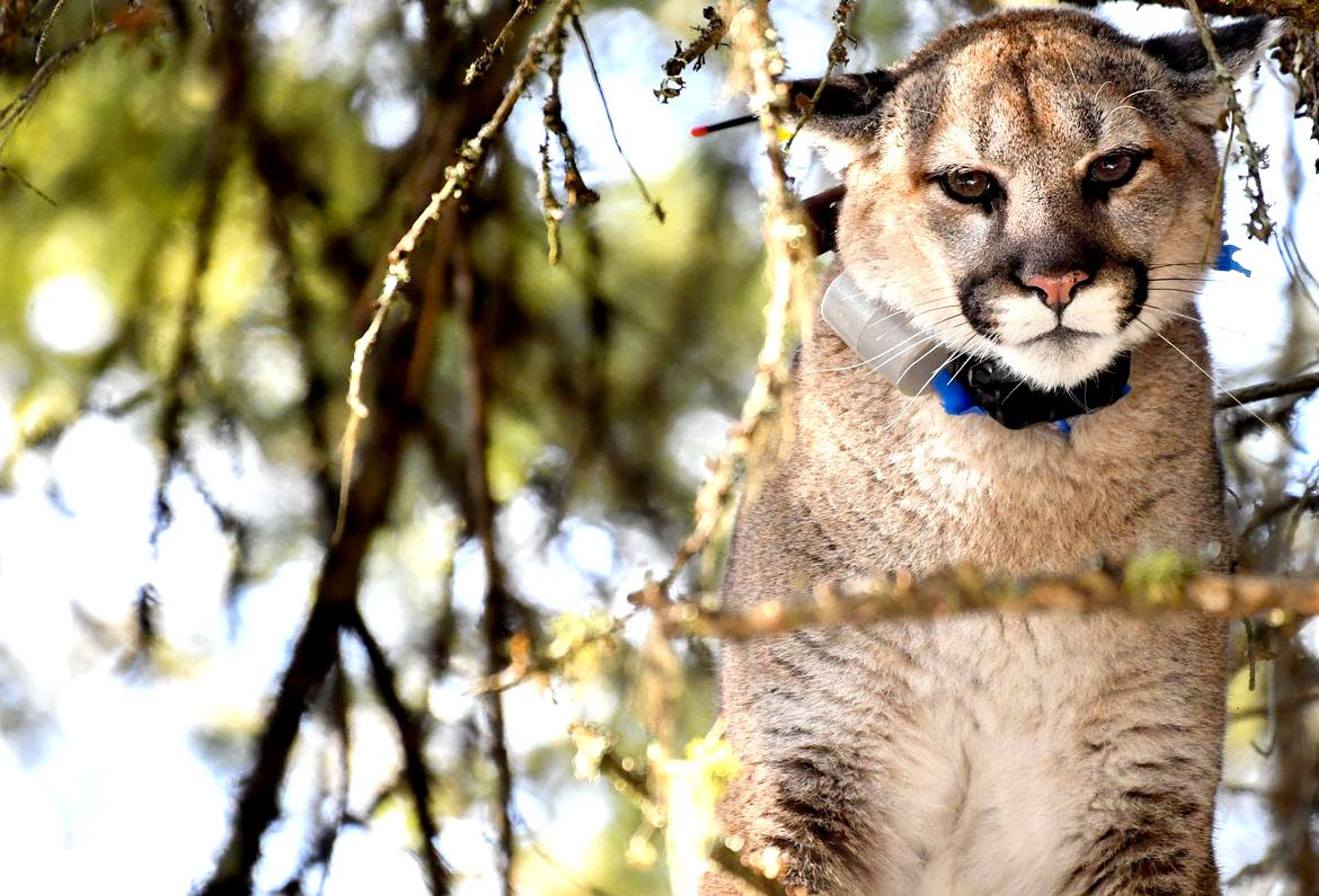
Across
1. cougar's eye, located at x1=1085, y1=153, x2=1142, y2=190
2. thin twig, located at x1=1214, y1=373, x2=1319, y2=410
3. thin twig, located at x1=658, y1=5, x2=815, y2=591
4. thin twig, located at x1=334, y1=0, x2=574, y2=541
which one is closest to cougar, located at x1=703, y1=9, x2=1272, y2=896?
cougar's eye, located at x1=1085, y1=153, x2=1142, y2=190

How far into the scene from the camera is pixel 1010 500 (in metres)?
3.70

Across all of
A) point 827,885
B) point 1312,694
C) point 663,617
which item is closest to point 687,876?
point 663,617

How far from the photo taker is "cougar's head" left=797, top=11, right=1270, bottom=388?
3.41 meters

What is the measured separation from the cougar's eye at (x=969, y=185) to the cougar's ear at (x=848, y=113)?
0.29 meters

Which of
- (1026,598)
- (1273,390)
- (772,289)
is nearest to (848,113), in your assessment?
(1273,390)

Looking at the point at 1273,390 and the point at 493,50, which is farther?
the point at 1273,390

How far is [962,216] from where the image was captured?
360cm

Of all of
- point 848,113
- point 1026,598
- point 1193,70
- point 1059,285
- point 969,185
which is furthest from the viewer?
point 848,113

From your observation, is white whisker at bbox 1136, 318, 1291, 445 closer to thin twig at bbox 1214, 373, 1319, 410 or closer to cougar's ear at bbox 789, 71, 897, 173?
thin twig at bbox 1214, 373, 1319, 410

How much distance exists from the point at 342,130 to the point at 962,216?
90.0 inches

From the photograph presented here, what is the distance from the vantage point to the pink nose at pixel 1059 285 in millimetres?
3287

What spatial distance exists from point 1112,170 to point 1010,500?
2.47 feet

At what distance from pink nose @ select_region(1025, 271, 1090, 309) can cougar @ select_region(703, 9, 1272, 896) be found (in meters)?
0.08

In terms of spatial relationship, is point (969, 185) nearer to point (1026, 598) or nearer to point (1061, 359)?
point (1061, 359)
